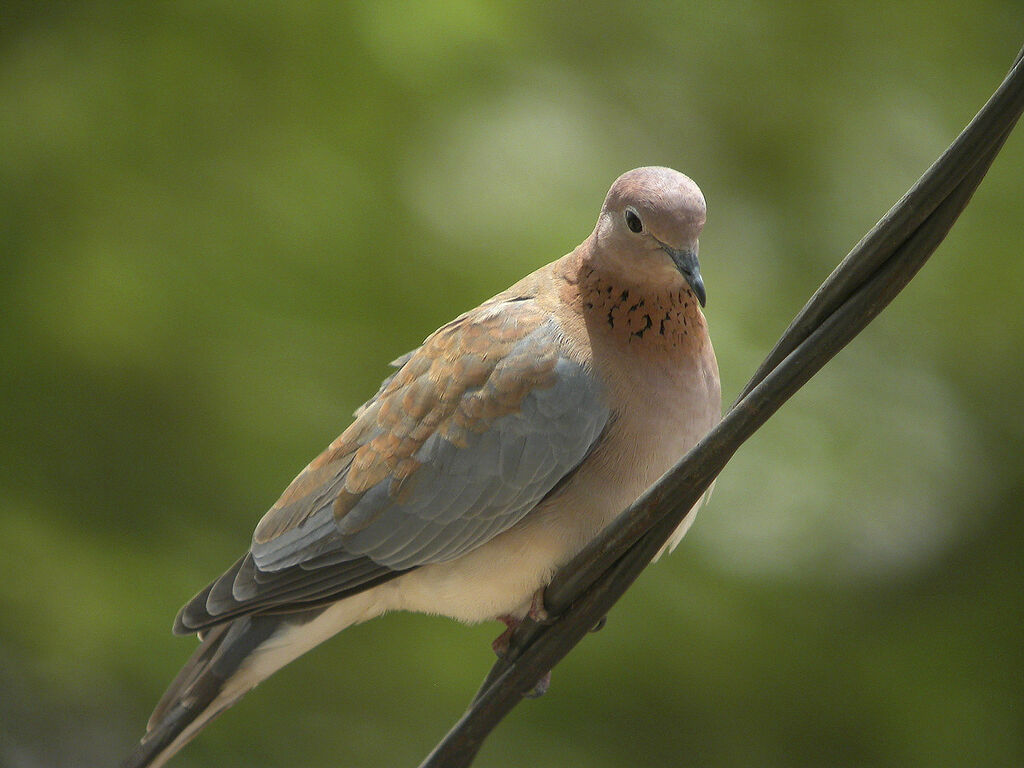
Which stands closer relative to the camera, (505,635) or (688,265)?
(688,265)

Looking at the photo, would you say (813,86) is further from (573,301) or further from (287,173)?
(573,301)

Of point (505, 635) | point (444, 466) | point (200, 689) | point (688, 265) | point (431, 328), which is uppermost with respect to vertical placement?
point (688, 265)

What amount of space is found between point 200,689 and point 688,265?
3.14 feet

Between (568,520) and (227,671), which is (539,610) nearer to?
(568,520)

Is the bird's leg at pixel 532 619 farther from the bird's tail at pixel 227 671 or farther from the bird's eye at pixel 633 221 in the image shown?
the bird's eye at pixel 633 221

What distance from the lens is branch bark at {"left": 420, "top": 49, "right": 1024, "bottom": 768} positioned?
3.08 ft

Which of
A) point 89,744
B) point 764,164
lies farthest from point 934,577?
point 89,744

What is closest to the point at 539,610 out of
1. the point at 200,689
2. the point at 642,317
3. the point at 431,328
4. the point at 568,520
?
the point at 568,520

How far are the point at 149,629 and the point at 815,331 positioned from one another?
3101 millimetres

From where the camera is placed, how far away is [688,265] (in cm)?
152

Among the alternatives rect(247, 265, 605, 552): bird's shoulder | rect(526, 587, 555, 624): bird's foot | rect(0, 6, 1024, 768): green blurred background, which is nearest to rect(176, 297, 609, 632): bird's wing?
rect(247, 265, 605, 552): bird's shoulder

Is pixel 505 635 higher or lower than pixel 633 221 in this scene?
lower

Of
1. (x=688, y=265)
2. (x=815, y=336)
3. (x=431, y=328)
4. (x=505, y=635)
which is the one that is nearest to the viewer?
(x=815, y=336)

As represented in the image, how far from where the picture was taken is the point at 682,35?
3879 mm
